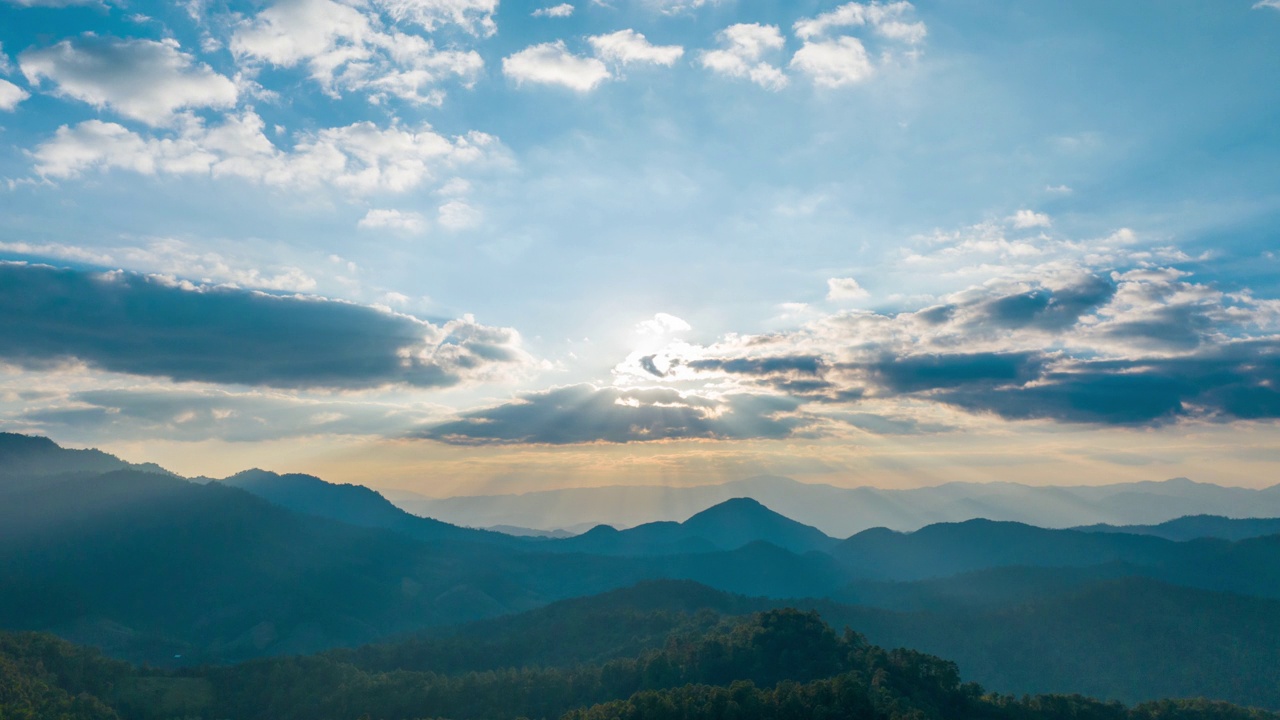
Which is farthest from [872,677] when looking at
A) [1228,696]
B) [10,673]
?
[1228,696]

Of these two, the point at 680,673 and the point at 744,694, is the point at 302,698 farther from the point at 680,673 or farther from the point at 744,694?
the point at 744,694

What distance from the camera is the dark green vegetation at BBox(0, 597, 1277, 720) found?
81938 millimetres

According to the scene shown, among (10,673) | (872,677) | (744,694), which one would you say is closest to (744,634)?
(872,677)

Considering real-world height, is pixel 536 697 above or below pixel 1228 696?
above

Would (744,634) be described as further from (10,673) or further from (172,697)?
(10,673)

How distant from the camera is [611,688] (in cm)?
12700

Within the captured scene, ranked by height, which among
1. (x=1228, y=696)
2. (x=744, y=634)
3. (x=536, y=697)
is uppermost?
(x=744, y=634)

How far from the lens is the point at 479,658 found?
183 metres

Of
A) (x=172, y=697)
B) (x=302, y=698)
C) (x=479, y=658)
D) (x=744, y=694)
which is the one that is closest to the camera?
(x=744, y=694)

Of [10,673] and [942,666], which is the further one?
[942,666]

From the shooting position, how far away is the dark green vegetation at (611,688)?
81938mm

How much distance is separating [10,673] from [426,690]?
58.5m

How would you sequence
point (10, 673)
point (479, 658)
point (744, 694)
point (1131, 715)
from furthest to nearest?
point (479, 658) < point (1131, 715) < point (10, 673) < point (744, 694)

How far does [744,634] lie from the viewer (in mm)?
134875
